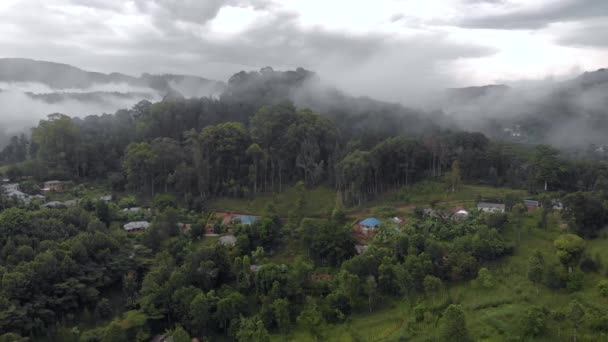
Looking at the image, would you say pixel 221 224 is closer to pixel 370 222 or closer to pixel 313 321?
pixel 370 222

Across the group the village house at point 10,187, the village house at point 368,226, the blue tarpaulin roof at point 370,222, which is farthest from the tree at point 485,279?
the village house at point 10,187

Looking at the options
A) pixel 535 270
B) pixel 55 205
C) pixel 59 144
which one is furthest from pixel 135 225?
pixel 535 270

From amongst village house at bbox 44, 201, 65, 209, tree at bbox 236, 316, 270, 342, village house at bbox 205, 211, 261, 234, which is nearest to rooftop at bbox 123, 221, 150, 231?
village house at bbox 205, 211, 261, 234

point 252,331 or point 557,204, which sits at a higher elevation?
point 557,204

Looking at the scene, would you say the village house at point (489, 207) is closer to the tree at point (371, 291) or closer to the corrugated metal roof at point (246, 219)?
the tree at point (371, 291)

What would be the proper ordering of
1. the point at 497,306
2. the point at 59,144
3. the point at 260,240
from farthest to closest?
the point at 59,144 < the point at 260,240 < the point at 497,306

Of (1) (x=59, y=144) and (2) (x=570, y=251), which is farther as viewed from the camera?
(1) (x=59, y=144)

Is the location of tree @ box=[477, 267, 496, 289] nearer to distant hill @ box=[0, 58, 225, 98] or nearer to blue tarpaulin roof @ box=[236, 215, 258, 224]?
blue tarpaulin roof @ box=[236, 215, 258, 224]
